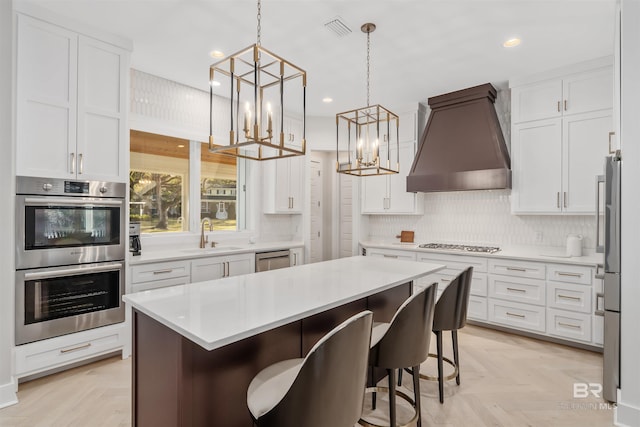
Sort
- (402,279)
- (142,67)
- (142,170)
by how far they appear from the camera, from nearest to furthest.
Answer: (402,279) → (142,67) → (142,170)

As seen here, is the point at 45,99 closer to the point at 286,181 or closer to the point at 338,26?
the point at 338,26

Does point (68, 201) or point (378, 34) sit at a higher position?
point (378, 34)

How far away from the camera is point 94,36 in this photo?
114 inches

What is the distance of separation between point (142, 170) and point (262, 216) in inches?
70.5

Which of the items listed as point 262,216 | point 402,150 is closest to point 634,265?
point 402,150

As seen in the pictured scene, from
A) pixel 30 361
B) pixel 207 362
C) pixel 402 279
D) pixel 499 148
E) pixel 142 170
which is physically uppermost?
pixel 499 148

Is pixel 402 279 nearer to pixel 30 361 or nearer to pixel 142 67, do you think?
pixel 30 361

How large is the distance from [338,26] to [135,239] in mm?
2901

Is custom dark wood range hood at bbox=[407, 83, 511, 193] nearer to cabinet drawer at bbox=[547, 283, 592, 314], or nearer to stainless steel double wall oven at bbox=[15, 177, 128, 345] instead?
cabinet drawer at bbox=[547, 283, 592, 314]

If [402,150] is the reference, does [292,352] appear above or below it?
below

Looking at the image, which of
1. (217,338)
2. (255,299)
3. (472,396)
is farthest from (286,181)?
(217,338)

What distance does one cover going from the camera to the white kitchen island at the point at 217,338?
4.65 ft

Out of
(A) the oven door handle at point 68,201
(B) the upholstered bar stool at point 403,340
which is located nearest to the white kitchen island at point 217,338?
(B) the upholstered bar stool at point 403,340

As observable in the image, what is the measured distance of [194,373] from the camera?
4.77 feet
